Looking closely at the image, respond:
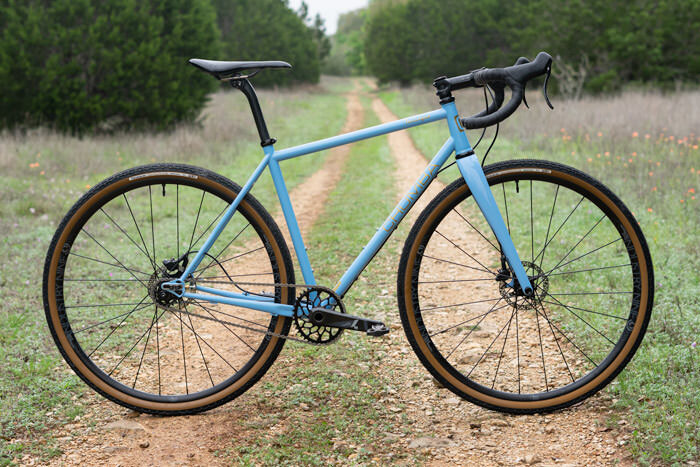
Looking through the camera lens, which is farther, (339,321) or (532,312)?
(532,312)

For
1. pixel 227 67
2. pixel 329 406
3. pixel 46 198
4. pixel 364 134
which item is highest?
pixel 227 67

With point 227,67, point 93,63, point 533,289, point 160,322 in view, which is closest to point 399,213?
point 533,289

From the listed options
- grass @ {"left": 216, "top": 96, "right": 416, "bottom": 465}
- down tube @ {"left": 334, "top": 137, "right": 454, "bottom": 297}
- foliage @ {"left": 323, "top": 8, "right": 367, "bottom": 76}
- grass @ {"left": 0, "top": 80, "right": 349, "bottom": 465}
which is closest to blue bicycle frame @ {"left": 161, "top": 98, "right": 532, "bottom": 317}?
down tube @ {"left": 334, "top": 137, "right": 454, "bottom": 297}

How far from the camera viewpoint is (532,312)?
409cm

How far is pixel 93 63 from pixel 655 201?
1017 centimetres

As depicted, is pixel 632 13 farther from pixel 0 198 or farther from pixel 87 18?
pixel 0 198

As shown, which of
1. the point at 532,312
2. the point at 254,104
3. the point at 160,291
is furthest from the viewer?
the point at 532,312

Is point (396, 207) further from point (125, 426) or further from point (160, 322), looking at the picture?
point (160, 322)

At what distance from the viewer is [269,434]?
2.74 meters

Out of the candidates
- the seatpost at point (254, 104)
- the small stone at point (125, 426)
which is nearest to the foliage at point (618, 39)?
the seatpost at point (254, 104)

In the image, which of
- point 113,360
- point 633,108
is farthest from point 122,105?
point 633,108

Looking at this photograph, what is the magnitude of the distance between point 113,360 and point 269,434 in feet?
4.41

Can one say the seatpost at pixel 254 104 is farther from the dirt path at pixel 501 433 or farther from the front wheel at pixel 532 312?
the dirt path at pixel 501 433

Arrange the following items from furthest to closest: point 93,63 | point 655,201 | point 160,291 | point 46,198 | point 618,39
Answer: point 618,39 → point 93,63 → point 46,198 → point 655,201 → point 160,291
